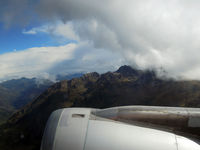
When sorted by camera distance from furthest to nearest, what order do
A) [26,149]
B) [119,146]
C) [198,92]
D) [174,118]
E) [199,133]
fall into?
[198,92], [26,149], [174,118], [199,133], [119,146]

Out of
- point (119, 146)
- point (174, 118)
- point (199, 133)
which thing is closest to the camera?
point (119, 146)

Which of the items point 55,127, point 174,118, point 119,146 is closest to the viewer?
point 119,146

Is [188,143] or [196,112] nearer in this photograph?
[188,143]

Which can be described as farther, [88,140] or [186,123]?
[186,123]

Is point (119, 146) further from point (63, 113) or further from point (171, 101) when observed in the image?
point (171, 101)

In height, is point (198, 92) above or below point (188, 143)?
above

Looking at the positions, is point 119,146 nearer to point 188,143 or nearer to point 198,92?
point 188,143

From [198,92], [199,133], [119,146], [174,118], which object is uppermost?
[198,92]

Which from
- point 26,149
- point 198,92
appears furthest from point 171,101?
point 26,149

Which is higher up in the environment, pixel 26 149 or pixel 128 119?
pixel 128 119
